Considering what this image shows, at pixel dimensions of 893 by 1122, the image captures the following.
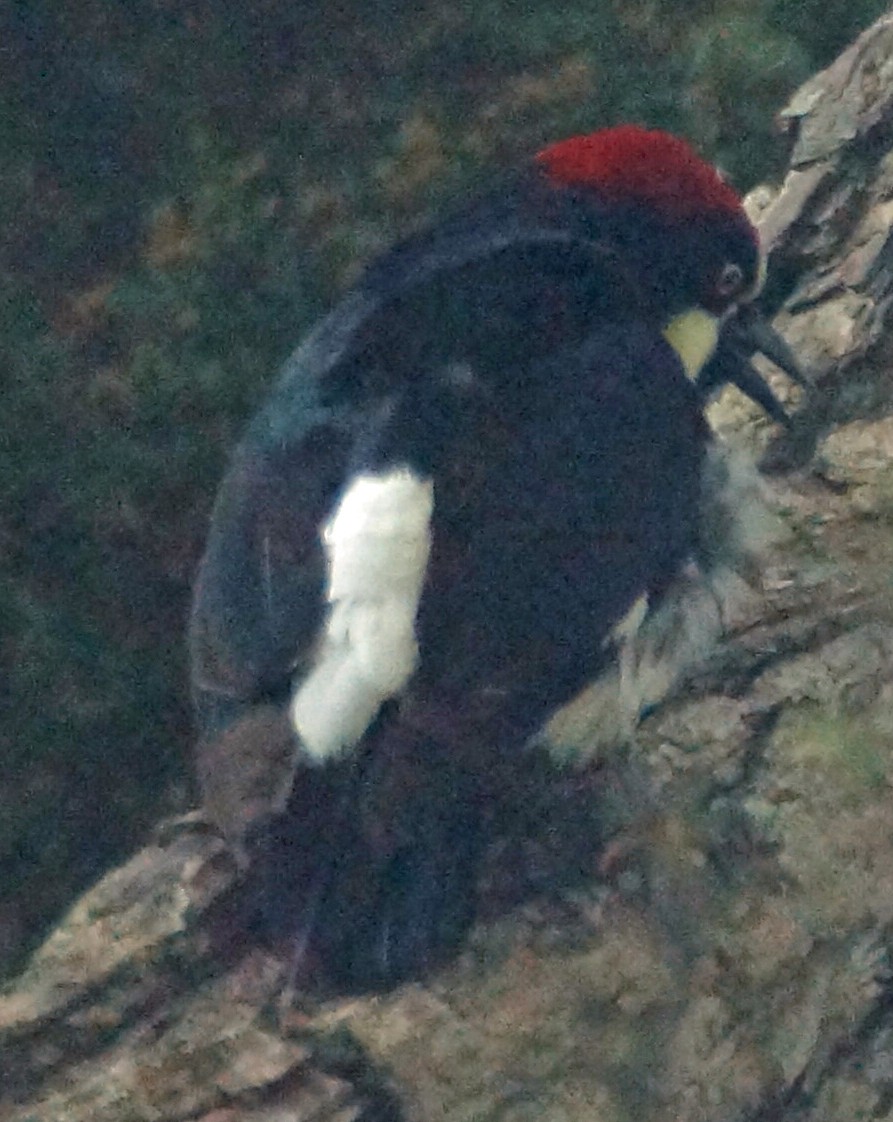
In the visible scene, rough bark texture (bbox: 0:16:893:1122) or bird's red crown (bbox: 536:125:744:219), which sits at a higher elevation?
bird's red crown (bbox: 536:125:744:219)

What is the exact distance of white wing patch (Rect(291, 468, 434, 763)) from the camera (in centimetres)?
104

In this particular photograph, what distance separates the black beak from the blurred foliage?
205 mm

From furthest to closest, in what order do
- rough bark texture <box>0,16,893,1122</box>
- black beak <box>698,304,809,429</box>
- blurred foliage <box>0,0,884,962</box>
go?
1. black beak <box>698,304,809,429</box>
2. blurred foliage <box>0,0,884,962</box>
3. rough bark texture <box>0,16,893,1122</box>

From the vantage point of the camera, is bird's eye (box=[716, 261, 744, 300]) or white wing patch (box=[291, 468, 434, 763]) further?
bird's eye (box=[716, 261, 744, 300])

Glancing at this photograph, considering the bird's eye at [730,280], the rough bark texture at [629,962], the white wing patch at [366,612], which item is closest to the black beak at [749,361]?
the bird's eye at [730,280]

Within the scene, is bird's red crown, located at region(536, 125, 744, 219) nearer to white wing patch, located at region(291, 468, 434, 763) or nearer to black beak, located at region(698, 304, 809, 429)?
black beak, located at region(698, 304, 809, 429)

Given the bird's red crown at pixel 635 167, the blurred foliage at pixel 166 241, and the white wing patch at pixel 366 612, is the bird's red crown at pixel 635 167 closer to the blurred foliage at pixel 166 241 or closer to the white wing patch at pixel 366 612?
the blurred foliage at pixel 166 241

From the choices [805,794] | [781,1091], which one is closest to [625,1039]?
[781,1091]

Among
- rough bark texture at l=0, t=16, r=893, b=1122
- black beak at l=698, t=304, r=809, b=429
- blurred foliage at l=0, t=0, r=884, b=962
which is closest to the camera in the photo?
rough bark texture at l=0, t=16, r=893, b=1122

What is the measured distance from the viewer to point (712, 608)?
1.27m

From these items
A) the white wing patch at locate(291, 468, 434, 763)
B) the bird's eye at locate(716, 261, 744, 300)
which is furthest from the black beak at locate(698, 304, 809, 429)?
the white wing patch at locate(291, 468, 434, 763)

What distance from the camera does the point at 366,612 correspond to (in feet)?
3.44

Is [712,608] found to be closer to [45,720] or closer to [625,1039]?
[625,1039]

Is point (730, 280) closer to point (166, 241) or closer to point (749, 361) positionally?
point (749, 361)
